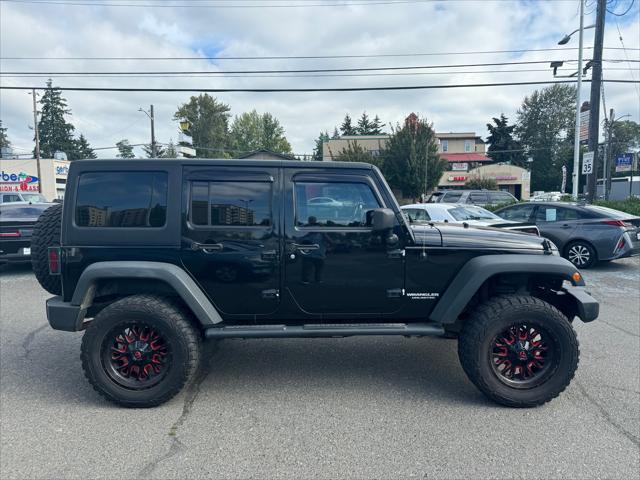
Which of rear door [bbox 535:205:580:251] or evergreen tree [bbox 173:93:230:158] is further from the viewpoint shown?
evergreen tree [bbox 173:93:230:158]

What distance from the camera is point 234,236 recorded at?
3.43m

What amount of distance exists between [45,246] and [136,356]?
1322 millimetres

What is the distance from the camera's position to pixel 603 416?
3189mm

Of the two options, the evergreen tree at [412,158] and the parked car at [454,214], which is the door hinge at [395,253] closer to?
the parked car at [454,214]

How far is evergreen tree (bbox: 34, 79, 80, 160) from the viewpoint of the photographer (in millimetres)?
73125

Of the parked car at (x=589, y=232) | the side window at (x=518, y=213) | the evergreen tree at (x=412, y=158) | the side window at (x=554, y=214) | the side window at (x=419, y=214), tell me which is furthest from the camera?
the evergreen tree at (x=412, y=158)

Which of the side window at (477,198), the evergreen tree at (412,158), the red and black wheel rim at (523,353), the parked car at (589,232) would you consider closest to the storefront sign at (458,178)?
the evergreen tree at (412,158)

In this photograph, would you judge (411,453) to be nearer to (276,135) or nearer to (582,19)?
(582,19)

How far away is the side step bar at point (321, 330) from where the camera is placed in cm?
342

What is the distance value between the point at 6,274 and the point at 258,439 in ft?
29.6

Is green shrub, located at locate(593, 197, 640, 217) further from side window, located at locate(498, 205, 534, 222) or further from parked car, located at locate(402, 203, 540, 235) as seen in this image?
parked car, located at locate(402, 203, 540, 235)

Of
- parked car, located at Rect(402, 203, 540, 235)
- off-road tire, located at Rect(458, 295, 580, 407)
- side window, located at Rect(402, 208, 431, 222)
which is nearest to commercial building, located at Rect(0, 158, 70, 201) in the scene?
side window, located at Rect(402, 208, 431, 222)

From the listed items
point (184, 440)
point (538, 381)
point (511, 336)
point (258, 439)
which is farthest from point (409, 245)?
point (184, 440)

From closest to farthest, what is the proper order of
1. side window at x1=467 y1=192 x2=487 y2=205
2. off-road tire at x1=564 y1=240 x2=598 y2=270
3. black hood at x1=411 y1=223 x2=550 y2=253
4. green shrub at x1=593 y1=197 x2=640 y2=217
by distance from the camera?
black hood at x1=411 y1=223 x2=550 y2=253
off-road tire at x1=564 y1=240 x2=598 y2=270
green shrub at x1=593 y1=197 x2=640 y2=217
side window at x1=467 y1=192 x2=487 y2=205
